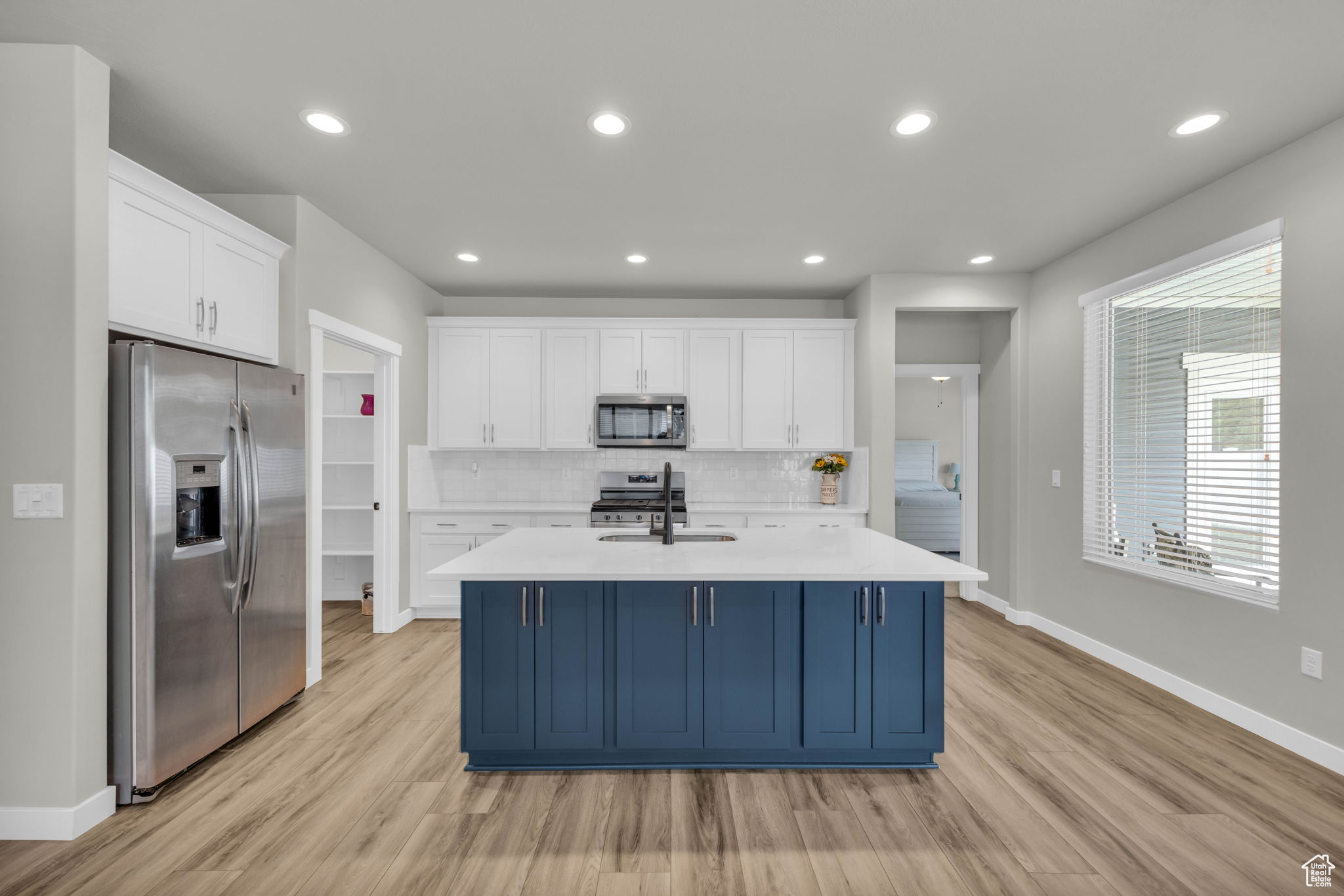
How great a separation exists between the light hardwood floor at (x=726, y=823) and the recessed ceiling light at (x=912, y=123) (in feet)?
8.82

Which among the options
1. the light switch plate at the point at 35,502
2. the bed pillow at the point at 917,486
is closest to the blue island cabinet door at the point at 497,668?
the light switch plate at the point at 35,502

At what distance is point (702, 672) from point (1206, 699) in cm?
274

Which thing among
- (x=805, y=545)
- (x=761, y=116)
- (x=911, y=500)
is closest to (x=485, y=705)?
(x=805, y=545)

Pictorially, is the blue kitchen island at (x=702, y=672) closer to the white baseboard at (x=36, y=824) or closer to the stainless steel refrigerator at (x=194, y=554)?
the stainless steel refrigerator at (x=194, y=554)

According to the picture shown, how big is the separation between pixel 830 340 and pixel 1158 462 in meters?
2.43

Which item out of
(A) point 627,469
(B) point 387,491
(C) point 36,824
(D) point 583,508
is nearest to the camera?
(C) point 36,824

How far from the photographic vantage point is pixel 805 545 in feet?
9.45

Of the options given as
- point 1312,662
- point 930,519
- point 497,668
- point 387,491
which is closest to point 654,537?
point 497,668

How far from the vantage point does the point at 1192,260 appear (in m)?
3.17

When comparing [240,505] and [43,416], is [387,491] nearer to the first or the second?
[240,505]

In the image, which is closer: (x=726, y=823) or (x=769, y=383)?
(x=726, y=823)

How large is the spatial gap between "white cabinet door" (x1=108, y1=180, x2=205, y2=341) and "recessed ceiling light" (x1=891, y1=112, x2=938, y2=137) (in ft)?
10.00

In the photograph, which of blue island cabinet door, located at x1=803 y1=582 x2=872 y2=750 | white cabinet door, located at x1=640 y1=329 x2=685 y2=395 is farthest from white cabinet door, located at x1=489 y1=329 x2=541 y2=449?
blue island cabinet door, located at x1=803 y1=582 x2=872 y2=750

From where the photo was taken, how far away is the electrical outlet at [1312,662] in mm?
2539
